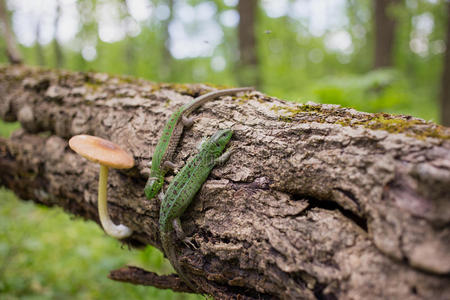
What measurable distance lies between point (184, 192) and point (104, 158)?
81cm

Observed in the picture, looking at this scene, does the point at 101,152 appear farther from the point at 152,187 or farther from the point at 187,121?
the point at 187,121

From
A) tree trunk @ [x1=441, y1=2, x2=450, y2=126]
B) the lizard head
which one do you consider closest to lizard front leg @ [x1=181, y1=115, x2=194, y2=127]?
the lizard head

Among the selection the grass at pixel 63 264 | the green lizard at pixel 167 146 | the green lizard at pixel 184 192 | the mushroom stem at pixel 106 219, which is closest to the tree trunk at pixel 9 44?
the grass at pixel 63 264

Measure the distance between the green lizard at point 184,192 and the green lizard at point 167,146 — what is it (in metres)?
0.24

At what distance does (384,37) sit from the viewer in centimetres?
859

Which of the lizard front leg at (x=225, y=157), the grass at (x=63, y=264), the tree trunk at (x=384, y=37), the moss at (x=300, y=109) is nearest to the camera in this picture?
the moss at (x=300, y=109)

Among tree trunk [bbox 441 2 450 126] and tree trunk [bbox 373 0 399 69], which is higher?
tree trunk [bbox 373 0 399 69]

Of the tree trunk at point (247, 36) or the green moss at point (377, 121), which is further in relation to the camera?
the tree trunk at point (247, 36)

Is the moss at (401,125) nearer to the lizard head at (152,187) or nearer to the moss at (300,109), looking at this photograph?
the moss at (300,109)

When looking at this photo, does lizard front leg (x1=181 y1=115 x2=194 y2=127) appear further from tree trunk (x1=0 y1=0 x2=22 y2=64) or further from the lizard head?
tree trunk (x1=0 y1=0 x2=22 y2=64)

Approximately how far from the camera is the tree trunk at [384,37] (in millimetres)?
8586

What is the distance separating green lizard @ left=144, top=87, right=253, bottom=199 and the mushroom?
257 mm

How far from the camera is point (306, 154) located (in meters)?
1.98

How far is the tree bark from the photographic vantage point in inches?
56.9
